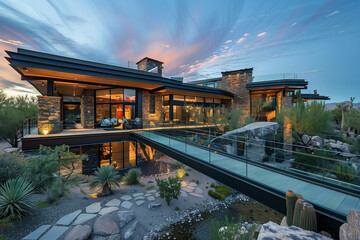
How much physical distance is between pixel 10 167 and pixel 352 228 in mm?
9861

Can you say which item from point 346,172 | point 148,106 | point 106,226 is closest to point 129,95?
point 148,106

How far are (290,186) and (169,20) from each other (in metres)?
15.8

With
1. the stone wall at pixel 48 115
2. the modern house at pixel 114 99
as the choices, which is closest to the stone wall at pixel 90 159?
the modern house at pixel 114 99

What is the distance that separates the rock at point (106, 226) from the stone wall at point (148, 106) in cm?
1002

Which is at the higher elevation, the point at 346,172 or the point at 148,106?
the point at 148,106

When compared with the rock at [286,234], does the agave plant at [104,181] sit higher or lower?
lower

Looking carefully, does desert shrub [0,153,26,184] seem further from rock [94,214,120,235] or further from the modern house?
rock [94,214,120,235]

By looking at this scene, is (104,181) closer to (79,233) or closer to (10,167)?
(79,233)

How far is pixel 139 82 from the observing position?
12.0 m

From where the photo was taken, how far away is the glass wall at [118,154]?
1235 cm

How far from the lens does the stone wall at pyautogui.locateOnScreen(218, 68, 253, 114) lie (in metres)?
18.5

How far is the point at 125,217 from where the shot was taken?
5766mm

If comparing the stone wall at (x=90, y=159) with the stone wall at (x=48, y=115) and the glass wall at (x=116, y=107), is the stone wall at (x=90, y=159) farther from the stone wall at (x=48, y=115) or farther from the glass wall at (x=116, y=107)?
the glass wall at (x=116, y=107)

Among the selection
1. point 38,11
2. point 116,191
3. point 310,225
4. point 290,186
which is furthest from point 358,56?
point 38,11
